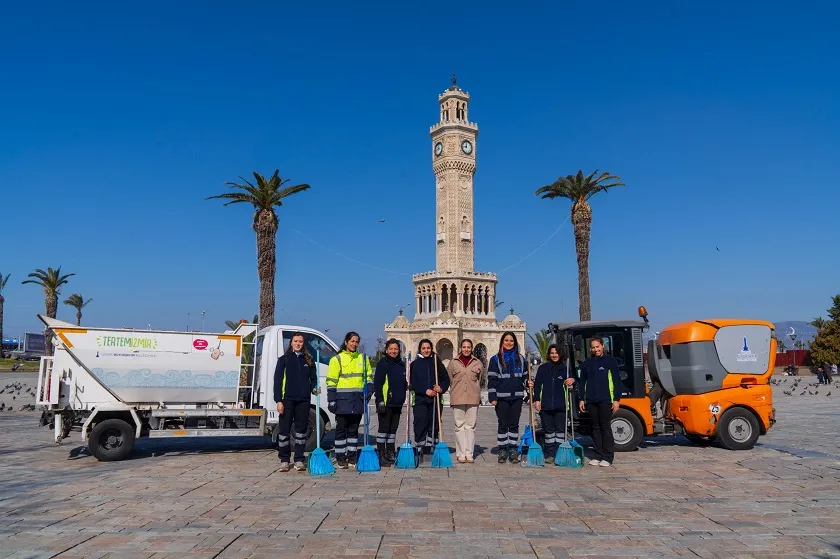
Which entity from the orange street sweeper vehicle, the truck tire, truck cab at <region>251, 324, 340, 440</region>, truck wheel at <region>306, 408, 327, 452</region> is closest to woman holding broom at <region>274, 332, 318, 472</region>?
truck cab at <region>251, 324, 340, 440</region>

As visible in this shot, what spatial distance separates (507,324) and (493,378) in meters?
59.9

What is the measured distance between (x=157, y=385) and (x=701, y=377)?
32.1 ft

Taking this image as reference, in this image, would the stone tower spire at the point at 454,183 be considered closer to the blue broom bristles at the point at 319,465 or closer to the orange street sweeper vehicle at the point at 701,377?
the orange street sweeper vehicle at the point at 701,377

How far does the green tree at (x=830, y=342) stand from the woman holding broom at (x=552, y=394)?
50.9 m

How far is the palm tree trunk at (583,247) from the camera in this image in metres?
35.3

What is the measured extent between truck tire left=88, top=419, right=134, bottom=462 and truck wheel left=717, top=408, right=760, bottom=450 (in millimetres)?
10436

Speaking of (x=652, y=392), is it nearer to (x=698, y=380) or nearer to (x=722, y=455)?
(x=698, y=380)

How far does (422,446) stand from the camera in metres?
10.9

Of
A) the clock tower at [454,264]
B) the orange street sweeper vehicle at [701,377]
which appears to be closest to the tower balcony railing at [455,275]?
the clock tower at [454,264]

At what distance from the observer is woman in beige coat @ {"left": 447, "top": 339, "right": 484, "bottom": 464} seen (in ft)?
36.0

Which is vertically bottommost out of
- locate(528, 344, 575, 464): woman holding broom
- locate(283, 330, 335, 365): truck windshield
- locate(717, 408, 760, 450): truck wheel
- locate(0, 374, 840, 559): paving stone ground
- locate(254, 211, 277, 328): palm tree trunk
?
locate(0, 374, 840, 559): paving stone ground

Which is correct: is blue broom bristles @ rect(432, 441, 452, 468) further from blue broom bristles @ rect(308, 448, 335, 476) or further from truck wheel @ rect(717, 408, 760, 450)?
truck wheel @ rect(717, 408, 760, 450)

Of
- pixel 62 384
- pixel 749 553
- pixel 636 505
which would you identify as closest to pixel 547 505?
pixel 636 505

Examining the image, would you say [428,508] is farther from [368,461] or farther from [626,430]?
[626,430]
